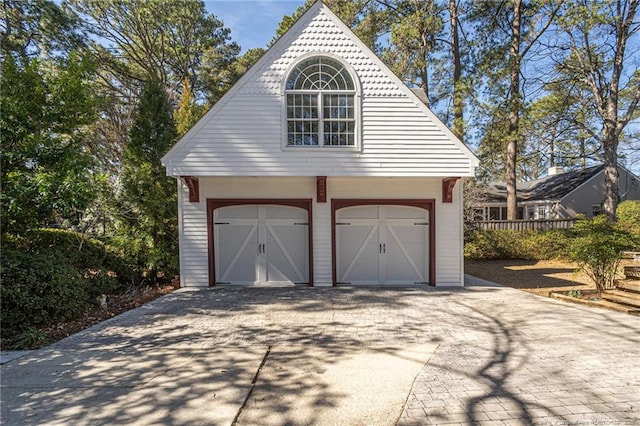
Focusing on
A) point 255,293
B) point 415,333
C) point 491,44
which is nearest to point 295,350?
point 415,333

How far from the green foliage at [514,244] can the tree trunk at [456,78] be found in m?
5.15

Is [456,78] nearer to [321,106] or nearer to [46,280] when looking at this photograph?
[321,106]

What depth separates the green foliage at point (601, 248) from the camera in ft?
24.2

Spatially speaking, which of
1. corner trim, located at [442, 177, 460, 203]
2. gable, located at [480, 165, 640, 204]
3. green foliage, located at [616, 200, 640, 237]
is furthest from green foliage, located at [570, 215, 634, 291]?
gable, located at [480, 165, 640, 204]

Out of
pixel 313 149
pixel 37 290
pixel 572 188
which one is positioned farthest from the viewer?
pixel 572 188

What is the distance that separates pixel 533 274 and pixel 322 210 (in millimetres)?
7933

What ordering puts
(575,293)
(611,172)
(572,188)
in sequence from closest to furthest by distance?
(575,293), (611,172), (572,188)

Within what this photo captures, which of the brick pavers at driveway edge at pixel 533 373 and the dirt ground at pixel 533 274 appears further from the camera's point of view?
the dirt ground at pixel 533 274

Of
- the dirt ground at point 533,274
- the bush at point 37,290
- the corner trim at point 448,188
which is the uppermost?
the corner trim at point 448,188

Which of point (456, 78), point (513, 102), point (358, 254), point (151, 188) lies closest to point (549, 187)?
point (513, 102)

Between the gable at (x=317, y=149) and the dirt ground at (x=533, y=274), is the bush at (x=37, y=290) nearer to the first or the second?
the gable at (x=317, y=149)

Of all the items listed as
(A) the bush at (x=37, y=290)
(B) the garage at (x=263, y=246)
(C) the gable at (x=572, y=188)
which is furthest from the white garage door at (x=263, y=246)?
(C) the gable at (x=572, y=188)

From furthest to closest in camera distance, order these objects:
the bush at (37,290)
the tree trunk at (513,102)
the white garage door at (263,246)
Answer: the tree trunk at (513,102)
the white garage door at (263,246)
the bush at (37,290)

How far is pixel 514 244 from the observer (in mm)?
14711
